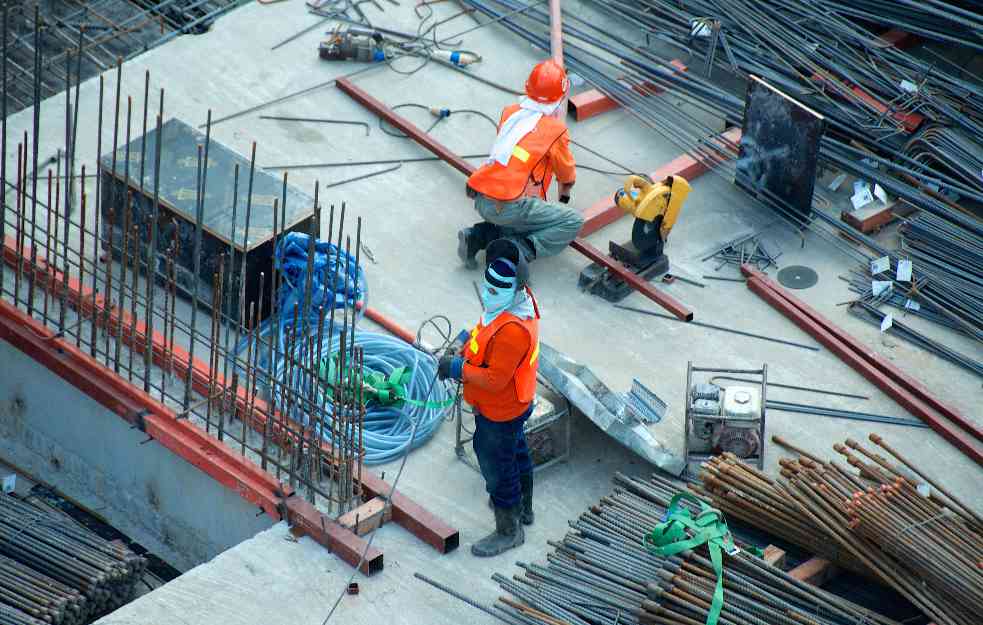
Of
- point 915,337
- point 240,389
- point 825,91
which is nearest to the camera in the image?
point 240,389

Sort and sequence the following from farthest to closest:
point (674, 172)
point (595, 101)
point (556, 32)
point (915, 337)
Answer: point (556, 32) < point (595, 101) < point (674, 172) < point (915, 337)

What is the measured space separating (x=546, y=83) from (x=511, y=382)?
3733 mm

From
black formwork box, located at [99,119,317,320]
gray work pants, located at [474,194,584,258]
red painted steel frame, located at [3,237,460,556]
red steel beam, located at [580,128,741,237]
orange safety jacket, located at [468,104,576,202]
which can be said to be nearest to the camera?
red painted steel frame, located at [3,237,460,556]

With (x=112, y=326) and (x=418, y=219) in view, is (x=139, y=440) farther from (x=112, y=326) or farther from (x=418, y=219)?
(x=418, y=219)

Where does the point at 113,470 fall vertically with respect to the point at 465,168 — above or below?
below

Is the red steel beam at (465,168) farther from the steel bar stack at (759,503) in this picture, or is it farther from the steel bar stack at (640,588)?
the steel bar stack at (640,588)

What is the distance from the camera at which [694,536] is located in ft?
38.3

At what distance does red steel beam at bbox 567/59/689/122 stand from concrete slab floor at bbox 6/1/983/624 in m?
0.11

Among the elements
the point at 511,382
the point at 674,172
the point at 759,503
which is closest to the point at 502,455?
the point at 511,382

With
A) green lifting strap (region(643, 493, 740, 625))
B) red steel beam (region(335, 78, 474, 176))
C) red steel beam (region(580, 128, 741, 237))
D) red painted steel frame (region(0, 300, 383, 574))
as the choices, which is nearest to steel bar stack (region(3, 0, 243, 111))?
red steel beam (region(335, 78, 474, 176))

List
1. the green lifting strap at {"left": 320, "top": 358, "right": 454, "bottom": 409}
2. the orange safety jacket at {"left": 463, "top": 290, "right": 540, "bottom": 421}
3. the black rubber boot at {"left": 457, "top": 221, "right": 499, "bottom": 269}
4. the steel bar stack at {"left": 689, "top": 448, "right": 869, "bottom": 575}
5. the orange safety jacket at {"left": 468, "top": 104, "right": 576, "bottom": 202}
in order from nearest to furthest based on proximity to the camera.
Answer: the orange safety jacket at {"left": 463, "top": 290, "right": 540, "bottom": 421} → the steel bar stack at {"left": 689, "top": 448, "right": 869, "bottom": 575} → the green lifting strap at {"left": 320, "top": 358, "right": 454, "bottom": 409} → the orange safety jacket at {"left": 468, "top": 104, "right": 576, "bottom": 202} → the black rubber boot at {"left": 457, "top": 221, "right": 499, "bottom": 269}

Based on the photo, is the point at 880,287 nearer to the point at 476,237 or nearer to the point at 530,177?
the point at 530,177

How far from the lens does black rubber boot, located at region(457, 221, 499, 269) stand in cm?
1514

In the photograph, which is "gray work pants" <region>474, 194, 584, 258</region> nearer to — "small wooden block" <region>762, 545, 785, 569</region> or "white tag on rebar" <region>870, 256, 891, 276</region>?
"white tag on rebar" <region>870, 256, 891, 276</region>
